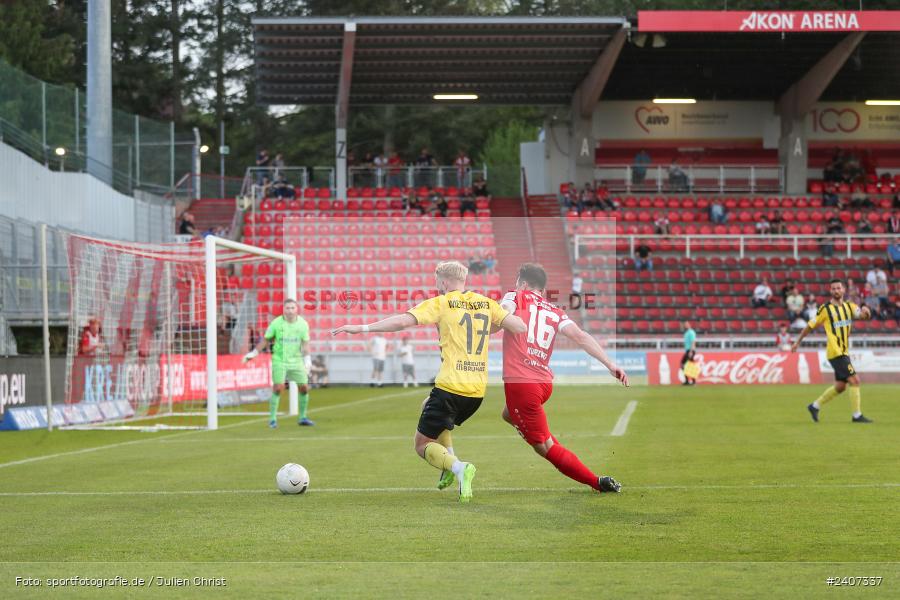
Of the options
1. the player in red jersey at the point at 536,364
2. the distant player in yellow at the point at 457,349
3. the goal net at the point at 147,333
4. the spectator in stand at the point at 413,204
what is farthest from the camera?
the spectator in stand at the point at 413,204

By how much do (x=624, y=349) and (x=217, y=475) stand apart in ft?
86.2

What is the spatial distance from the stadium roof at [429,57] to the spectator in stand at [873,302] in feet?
37.1

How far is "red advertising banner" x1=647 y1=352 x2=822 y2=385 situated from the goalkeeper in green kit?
18.7 meters

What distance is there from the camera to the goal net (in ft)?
69.2

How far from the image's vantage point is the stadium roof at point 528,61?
129 feet

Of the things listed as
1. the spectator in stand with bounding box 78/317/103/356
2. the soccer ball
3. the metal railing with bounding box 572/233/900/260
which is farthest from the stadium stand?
the soccer ball

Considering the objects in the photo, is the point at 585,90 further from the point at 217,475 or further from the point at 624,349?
the point at 217,475

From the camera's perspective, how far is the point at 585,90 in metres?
45.0

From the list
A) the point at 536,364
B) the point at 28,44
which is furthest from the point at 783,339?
the point at 28,44

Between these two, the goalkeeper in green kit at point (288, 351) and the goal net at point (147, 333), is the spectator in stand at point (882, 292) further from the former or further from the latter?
the goalkeeper in green kit at point (288, 351)

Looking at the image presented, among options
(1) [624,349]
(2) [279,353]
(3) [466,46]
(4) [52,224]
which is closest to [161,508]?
(2) [279,353]

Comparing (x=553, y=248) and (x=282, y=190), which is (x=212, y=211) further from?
(x=553, y=248)

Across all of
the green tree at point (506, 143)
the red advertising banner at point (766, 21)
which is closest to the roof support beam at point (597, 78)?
the red advertising banner at point (766, 21)

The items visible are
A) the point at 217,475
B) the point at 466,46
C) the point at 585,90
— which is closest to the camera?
the point at 217,475
